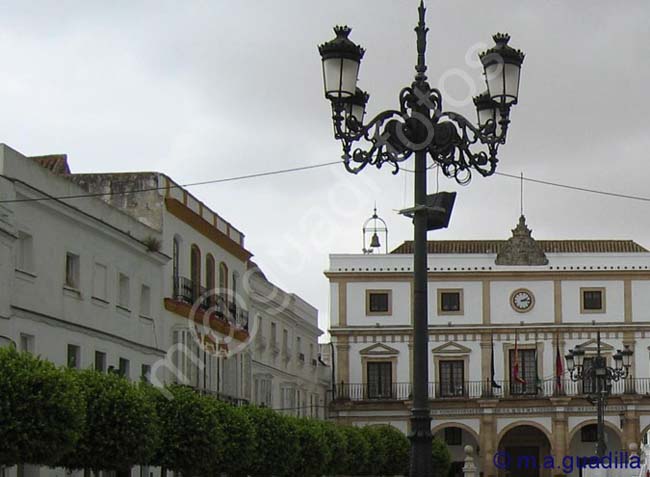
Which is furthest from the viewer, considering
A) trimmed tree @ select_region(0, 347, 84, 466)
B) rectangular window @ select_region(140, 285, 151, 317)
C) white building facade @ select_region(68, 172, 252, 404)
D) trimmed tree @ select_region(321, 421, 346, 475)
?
trimmed tree @ select_region(321, 421, 346, 475)

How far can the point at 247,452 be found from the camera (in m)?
27.4

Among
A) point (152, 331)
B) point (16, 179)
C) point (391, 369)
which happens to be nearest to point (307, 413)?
point (391, 369)

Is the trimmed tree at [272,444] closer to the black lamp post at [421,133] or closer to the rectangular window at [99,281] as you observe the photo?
the rectangular window at [99,281]

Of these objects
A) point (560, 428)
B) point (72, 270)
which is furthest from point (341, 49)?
point (560, 428)

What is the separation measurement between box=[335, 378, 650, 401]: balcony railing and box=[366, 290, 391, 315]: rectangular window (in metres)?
3.19

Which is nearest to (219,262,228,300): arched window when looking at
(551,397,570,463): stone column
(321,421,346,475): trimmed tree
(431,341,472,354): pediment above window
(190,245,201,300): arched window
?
(190,245,201,300): arched window

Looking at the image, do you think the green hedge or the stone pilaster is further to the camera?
the stone pilaster

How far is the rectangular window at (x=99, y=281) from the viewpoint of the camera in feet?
92.1

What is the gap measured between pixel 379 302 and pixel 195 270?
22.3 meters

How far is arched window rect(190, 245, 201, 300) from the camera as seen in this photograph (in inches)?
1393

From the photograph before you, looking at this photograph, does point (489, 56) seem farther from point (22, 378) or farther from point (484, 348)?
point (484, 348)

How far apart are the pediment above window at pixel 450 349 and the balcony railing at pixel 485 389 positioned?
1.35 m

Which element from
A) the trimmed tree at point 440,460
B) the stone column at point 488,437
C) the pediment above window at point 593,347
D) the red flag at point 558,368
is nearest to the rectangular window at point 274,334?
the trimmed tree at point 440,460

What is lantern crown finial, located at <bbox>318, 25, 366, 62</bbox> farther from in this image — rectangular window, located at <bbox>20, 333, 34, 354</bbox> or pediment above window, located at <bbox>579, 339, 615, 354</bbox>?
pediment above window, located at <bbox>579, 339, 615, 354</bbox>
